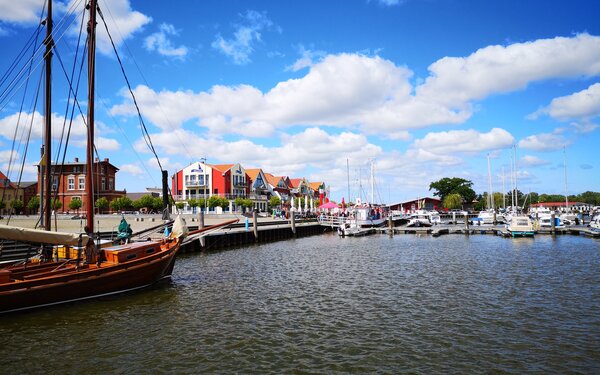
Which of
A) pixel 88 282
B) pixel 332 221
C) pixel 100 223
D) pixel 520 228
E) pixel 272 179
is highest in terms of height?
pixel 272 179

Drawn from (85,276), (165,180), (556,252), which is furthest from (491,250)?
(85,276)

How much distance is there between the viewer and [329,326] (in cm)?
1445

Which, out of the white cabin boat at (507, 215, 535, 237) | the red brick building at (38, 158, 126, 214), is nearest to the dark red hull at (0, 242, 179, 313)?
the white cabin boat at (507, 215, 535, 237)

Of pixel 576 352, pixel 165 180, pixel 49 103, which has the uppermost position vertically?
pixel 49 103

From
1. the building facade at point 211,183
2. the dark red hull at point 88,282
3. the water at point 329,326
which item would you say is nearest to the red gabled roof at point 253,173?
the building facade at point 211,183

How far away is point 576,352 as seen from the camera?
38.9 feet

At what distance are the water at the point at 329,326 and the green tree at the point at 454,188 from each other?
11913cm

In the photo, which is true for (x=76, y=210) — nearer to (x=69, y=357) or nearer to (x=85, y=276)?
(x=85, y=276)

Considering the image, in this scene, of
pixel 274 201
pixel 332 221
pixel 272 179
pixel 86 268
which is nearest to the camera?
pixel 86 268

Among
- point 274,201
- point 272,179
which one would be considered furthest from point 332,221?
point 272,179

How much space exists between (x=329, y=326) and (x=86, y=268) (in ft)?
36.1

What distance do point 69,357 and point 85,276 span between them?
6107mm

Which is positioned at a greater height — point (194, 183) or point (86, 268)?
point (194, 183)

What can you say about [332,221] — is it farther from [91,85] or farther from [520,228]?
[91,85]
